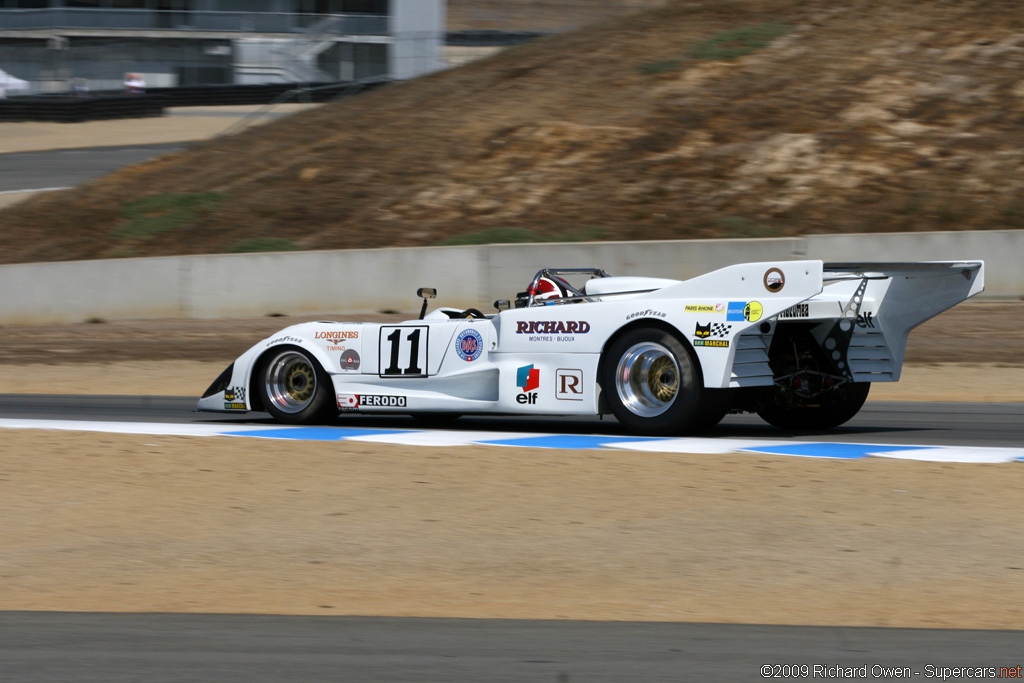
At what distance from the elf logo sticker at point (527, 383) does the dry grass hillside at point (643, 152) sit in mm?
12385

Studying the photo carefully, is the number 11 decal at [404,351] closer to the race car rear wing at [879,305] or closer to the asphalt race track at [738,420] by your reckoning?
the asphalt race track at [738,420]

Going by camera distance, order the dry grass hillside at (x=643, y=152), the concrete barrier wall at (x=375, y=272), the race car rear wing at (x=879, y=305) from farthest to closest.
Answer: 1. the dry grass hillside at (x=643, y=152)
2. the concrete barrier wall at (x=375, y=272)
3. the race car rear wing at (x=879, y=305)

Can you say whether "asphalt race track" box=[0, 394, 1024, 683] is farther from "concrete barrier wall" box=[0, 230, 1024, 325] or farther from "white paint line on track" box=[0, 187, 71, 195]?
"white paint line on track" box=[0, 187, 71, 195]

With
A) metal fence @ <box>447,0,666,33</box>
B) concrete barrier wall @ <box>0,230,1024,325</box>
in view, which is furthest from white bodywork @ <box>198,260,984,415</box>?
metal fence @ <box>447,0,666,33</box>

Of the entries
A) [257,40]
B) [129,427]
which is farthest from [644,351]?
[257,40]

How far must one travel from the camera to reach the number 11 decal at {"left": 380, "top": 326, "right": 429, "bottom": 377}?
33.2 feet

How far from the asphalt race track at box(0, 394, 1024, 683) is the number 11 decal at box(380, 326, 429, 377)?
5.28m

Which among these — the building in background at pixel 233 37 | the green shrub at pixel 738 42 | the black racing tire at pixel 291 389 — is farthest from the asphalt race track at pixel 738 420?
the building in background at pixel 233 37

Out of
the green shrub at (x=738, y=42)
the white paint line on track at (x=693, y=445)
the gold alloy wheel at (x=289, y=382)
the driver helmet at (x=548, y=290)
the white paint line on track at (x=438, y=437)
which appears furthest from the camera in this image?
the green shrub at (x=738, y=42)

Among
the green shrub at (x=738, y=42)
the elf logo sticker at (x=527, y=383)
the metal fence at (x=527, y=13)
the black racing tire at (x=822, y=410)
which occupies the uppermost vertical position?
the metal fence at (x=527, y=13)

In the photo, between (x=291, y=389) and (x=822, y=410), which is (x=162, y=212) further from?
(x=822, y=410)

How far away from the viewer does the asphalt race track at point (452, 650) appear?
4.06m

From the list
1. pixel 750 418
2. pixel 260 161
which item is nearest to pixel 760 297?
pixel 750 418

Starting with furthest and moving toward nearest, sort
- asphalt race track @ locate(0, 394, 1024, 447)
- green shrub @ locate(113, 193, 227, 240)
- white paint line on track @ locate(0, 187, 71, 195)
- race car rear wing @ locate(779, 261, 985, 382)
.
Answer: white paint line on track @ locate(0, 187, 71, 195) → green shrub @ locate(113, 193, 227, 240) → asphalt race track @ locate(0, 394, 1024, 447) → race car rear wing @ locate(779, 261, 985, 382)
